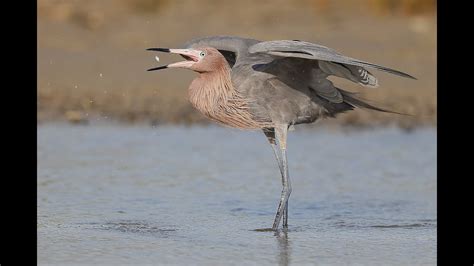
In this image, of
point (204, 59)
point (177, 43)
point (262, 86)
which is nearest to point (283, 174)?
point (262, 86)

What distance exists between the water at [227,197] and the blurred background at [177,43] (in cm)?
85

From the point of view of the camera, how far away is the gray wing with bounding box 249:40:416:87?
22.1ft

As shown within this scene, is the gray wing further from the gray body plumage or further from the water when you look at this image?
the water

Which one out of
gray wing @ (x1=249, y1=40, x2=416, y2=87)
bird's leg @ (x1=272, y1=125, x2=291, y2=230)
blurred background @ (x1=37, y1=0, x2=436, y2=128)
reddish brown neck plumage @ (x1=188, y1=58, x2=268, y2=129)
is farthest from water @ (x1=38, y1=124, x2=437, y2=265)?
gray wing @ (x1=249, y1=40, x2=416, y2=87)

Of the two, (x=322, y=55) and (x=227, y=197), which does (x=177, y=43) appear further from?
(x=322, y=55)

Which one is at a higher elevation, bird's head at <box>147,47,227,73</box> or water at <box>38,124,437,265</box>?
bird's head at <box>147,47,227,73</box>

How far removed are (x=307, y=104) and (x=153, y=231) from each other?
1.40 m

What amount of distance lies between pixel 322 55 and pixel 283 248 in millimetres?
1182

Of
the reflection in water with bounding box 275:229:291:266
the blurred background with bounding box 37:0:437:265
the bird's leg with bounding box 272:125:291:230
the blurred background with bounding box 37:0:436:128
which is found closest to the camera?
the reflection in water with bounding box 275:229:291:266

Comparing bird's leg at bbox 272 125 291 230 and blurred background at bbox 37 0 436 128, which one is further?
blurred background at bbox 37 0 436 128

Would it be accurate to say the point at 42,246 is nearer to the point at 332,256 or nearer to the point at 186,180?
the point at 332,256

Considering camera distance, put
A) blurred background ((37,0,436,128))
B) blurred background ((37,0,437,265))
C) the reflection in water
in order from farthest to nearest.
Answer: blurred background ((37,0,436,128)) → blurred background ((37,0,437,265)) → the reflection in water
